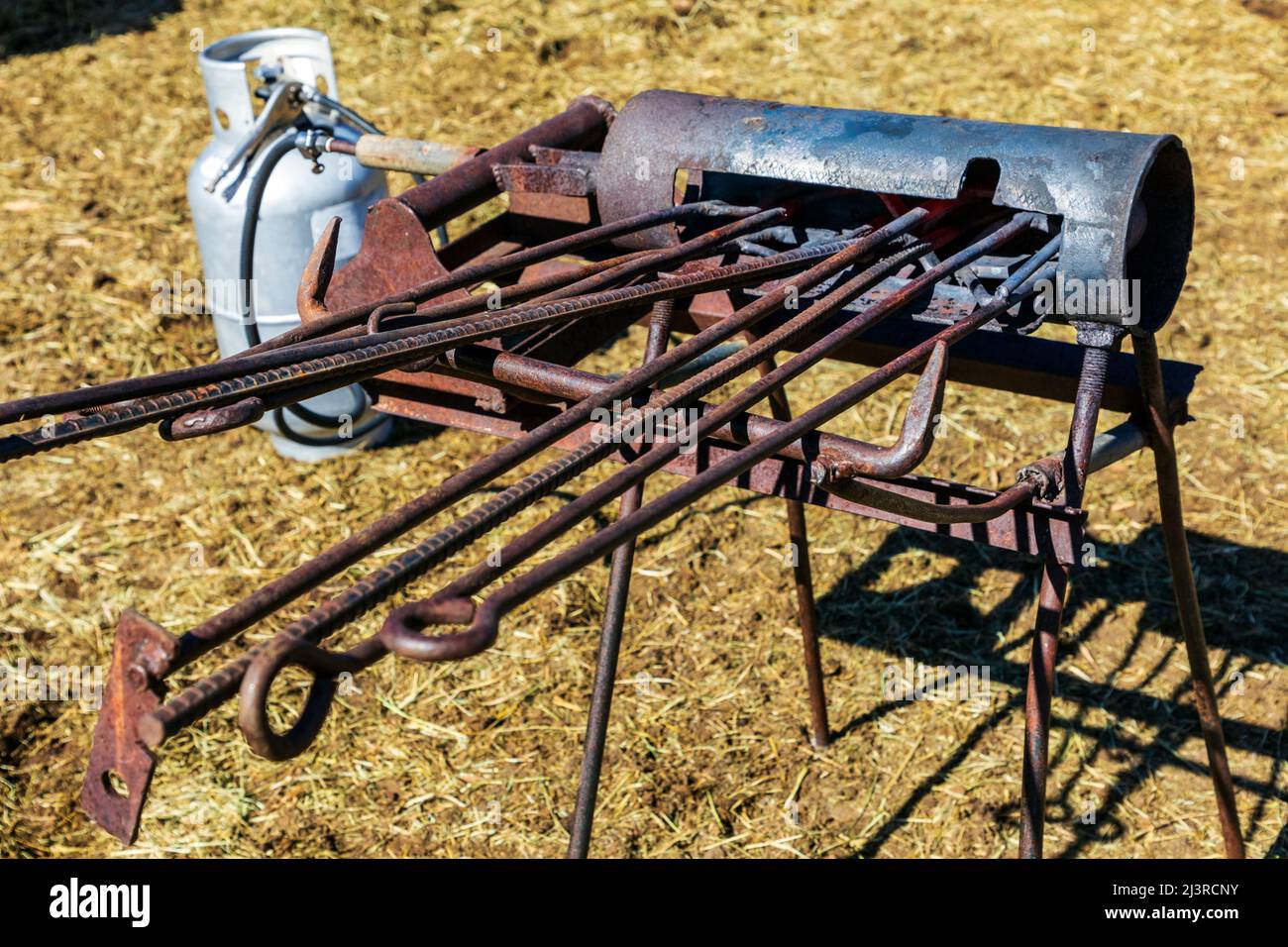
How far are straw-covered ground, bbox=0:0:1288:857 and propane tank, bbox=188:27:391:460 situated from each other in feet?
1.87

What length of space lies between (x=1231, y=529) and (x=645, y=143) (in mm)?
2577

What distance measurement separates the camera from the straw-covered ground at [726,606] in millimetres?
3154

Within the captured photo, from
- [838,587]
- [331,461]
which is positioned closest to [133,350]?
[331,461]

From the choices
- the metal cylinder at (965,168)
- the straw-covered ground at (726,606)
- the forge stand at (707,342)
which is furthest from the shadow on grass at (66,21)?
the metal cylinder at (965,168)

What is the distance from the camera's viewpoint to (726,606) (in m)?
3.80

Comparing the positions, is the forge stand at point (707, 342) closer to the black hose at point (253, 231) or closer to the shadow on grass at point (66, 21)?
the black hose at point (253, 231)

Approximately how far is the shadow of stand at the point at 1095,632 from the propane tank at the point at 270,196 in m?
1.79

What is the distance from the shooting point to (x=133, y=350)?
196 inches

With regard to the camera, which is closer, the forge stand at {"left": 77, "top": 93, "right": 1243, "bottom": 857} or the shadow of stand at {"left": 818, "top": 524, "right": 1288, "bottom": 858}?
the forge stand at {"left": 77, "top": 93, "right": 1243, "bottom": 857}

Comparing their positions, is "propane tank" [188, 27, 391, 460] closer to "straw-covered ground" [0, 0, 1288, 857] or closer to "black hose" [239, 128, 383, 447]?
"black hose" [239, 128, 383, 447]

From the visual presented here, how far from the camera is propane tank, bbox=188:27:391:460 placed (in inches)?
152

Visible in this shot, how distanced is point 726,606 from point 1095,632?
3.60 ft

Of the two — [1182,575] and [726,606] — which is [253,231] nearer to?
[726,606]

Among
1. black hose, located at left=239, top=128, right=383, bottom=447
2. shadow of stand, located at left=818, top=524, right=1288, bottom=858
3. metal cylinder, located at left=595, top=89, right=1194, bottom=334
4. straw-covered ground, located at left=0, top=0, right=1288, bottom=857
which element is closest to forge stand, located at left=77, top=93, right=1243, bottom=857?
metal cylinder, located at left=595, top=89, right=1194, bottom=334
